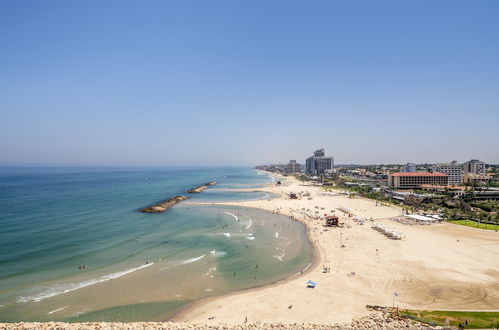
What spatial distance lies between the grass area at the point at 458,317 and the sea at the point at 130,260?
13.6 meters

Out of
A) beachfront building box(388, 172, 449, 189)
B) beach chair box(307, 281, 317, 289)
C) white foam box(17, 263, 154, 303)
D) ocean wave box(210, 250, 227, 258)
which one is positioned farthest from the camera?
beachfront building box(388, 172, 449, 189)

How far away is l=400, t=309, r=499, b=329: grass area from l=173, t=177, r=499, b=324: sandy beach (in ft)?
4.43

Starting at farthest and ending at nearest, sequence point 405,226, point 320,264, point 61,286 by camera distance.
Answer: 1. point 405,226
2. point 320,264
3. point 61,286

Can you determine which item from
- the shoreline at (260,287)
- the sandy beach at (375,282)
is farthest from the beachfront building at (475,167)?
the shoreline at (260,287)

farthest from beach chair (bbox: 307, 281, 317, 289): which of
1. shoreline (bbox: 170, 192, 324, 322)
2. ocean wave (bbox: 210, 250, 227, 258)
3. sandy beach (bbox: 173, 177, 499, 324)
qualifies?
ocean wave (bbox: 210, 250, 227, 258)

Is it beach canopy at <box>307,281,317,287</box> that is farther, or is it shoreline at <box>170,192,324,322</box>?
beach canopy at <box>307,281,317,287</box>

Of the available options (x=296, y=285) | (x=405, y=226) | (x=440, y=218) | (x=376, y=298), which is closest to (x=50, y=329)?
(x=296, y=285)

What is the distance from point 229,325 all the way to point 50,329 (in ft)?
41.5

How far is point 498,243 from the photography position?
39250 millimetres

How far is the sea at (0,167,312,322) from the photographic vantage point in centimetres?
2397

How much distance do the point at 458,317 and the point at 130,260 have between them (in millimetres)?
35867

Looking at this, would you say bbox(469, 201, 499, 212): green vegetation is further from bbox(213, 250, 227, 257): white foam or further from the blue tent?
bbox(213, 250, 227, 257): white foam

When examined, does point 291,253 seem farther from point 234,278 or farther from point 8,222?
point 8,222

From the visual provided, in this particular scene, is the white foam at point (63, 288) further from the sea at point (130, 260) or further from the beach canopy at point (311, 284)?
the beach canopy at point (311, 284)
